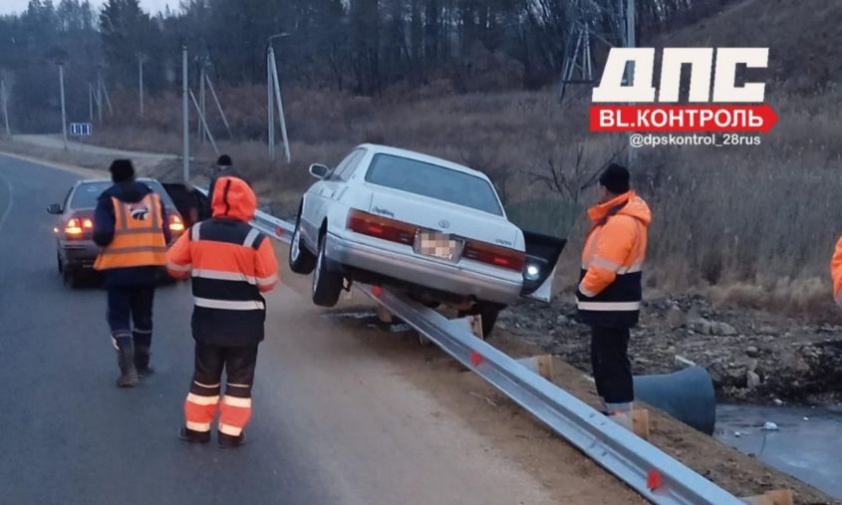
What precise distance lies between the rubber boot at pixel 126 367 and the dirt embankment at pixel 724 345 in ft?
14.4

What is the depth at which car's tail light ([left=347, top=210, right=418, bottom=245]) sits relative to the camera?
9938 mm

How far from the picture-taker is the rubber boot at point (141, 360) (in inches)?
360

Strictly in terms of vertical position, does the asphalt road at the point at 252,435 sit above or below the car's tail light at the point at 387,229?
below

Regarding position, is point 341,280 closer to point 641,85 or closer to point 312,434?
point 312,434

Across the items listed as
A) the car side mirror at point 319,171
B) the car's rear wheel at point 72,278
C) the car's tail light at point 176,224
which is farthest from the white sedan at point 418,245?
the car's rear wheel at point 72,278

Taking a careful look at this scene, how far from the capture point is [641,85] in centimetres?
2738

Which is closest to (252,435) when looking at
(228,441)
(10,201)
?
(228,441)

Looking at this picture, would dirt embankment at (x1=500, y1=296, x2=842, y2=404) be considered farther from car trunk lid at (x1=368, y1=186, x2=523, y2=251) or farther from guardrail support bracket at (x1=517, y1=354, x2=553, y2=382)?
guardrail support bracket at (x1=517, y1=354, x2=553, y2=382)

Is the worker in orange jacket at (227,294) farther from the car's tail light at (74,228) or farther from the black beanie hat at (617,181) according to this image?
the car's tail light at (74,228)

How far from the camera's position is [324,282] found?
1058cm

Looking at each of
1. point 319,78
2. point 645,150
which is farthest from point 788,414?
point 319,78

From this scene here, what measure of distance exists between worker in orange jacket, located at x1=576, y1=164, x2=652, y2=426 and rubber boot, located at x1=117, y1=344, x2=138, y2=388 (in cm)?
359

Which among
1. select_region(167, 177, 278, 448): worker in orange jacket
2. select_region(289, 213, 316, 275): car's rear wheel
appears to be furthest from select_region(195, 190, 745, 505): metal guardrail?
select_region(289, 213, 316, 275): car's rear wheel

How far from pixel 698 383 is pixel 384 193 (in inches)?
128
